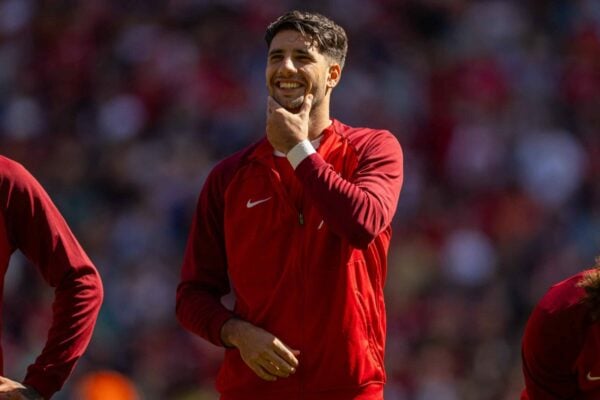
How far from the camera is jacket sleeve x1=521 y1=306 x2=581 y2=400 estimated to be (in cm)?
478

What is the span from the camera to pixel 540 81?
12586 mm

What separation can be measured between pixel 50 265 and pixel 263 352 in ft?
2.35

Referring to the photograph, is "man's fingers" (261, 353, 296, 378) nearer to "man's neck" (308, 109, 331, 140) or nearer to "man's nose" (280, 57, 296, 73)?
"man's neck" (308, 109, 331, 140)

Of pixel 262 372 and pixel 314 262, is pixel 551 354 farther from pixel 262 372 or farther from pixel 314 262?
pixel 262 372

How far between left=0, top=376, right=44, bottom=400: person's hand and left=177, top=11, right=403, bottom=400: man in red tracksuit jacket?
25.3 inches

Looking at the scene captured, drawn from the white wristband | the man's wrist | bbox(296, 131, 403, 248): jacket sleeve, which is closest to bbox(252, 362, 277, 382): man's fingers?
the man's wrist

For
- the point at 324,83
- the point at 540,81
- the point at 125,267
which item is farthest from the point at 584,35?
the point at 324,83

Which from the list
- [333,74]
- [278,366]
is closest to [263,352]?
[278,366]

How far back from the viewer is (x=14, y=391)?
4641 millimetres

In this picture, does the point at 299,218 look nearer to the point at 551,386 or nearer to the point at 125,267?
the point at 551,386

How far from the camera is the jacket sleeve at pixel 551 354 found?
15.7 ft

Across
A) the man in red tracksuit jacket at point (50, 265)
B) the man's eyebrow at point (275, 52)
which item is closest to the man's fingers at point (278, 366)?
the man in red tracksuit jacket at point (50, 265)

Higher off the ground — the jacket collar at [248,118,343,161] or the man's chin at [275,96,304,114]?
the man's chin at [275,96,304,114]

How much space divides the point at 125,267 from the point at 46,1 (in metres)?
3.91
